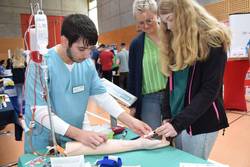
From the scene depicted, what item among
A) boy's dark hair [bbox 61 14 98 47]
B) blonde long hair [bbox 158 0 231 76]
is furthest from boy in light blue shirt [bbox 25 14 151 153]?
blonde long hair [bbox 158 0 231 76]

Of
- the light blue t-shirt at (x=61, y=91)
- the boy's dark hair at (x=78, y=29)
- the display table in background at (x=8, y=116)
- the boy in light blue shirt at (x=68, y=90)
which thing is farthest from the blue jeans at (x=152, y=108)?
the display table in background at (x=8, y=116)

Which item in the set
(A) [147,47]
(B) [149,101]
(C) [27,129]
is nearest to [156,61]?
(A) [147,47]

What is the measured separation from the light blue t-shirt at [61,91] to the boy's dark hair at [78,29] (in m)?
0.15

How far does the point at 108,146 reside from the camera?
106cm

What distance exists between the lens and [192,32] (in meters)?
1.07

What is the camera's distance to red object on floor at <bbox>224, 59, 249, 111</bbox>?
3854 millimetres

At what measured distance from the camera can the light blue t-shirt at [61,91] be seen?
1034 mm

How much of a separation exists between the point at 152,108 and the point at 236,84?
9.27 feet

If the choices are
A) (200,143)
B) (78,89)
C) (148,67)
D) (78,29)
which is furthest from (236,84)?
(78,29)

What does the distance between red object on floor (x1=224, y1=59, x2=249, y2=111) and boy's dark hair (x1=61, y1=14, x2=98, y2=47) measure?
338 cm

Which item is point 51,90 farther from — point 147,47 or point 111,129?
point 147,47

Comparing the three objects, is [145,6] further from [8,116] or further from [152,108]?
[8,116]

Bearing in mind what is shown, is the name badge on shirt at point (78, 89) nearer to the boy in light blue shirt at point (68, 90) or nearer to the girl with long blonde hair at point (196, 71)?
the boy in light blue shirt at point (68, 90)

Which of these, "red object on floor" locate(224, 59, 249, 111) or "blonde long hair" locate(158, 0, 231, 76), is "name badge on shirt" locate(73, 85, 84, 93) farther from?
"red object on floor" locate(224, 59, 249, 111)
